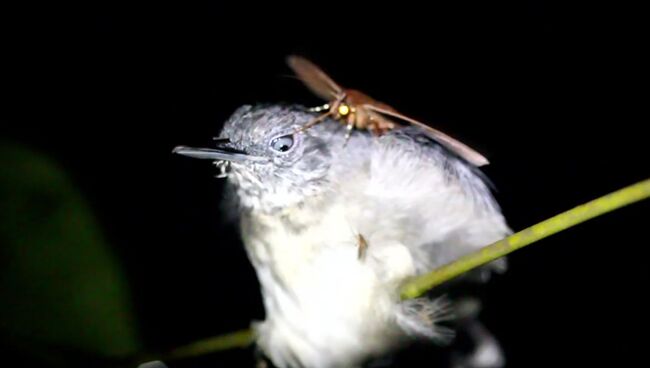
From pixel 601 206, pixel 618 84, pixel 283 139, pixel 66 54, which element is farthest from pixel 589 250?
pixel 66 54

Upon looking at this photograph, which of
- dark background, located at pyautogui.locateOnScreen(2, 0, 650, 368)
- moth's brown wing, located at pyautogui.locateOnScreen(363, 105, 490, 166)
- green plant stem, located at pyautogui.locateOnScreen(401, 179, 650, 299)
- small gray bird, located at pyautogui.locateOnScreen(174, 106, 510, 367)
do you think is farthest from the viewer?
dark background, located at pyautogui.locateOnScreen(2, 0, 650, 368)

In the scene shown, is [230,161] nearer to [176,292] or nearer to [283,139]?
[283,139]

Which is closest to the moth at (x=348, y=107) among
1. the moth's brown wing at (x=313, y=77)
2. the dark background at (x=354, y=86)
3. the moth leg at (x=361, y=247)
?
the moth's brown wing at (x=313, y=77)

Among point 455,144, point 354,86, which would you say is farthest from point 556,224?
point 354,86

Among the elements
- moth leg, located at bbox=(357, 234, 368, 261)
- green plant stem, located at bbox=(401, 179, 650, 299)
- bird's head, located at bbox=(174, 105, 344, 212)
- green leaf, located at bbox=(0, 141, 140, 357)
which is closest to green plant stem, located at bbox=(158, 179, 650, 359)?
green plant stem, located at bbox=(401, 179, 650, 299)

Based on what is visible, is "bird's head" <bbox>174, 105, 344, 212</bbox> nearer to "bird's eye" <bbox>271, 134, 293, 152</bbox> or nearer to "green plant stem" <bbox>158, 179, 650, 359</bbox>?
"bird's eye" <bbox>271, 134, 293, 152</bbox>

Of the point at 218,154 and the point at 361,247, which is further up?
the point at 218,154

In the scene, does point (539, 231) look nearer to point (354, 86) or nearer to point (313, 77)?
point (313, 77)
